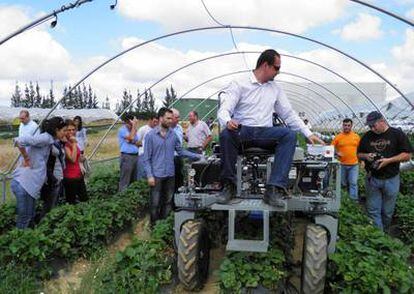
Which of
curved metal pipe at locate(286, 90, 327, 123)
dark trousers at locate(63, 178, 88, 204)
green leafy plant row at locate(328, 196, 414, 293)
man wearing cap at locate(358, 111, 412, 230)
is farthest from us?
curved metal pipe at locate(286, 90, 327, 123)

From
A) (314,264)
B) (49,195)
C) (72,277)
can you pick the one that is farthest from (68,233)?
Result: (314,264)

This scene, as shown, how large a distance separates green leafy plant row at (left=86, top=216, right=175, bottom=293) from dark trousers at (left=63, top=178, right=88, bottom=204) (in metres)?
A: 2.35

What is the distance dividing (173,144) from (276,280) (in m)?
2.90

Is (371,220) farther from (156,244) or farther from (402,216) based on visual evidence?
(156,244)

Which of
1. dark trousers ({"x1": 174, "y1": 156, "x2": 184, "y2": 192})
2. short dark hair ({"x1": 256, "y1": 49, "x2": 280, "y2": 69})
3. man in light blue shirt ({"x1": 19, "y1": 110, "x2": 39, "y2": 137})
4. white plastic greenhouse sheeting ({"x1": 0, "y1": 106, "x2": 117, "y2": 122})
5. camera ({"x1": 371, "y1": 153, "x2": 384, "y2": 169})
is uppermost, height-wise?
short dark hair ({"x1": 256, "y1": 49, "x2": 280, "y2": 69})

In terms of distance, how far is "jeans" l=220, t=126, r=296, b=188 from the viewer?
438 cm

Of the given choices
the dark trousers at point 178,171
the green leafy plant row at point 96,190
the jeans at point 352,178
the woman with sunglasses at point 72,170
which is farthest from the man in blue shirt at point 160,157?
the jeans at point 352,178

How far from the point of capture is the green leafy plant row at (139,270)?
438 cm

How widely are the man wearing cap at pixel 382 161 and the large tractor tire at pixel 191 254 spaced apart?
111 inches

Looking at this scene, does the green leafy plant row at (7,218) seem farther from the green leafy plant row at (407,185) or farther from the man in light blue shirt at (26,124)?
the green leafy plant row at (407,185)

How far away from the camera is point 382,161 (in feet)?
20.4

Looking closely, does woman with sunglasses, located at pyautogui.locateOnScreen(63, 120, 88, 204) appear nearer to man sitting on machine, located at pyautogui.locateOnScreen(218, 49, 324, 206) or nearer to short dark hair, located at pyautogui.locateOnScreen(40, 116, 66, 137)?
short dark hair, located at pyautogui.locateOnScreen(40, 116, 66, 137)

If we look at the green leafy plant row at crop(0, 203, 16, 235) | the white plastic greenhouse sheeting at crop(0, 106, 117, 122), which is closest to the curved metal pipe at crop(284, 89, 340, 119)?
the white plastic greenhouse sheeting at crop(0, 106, 117, 122)

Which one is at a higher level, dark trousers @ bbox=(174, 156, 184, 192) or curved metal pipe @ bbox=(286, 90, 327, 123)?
curved metal pipe @ bbox=(286, 90, 327, 123)
